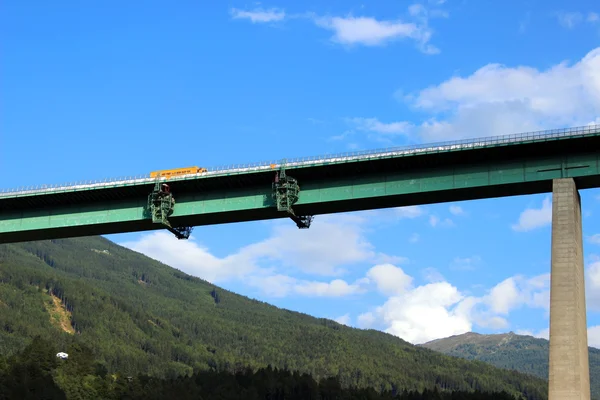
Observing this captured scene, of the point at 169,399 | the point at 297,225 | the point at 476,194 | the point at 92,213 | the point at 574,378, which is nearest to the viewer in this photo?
the point at 574,378

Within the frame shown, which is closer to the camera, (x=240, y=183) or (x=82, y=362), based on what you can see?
(x=240, y=183)

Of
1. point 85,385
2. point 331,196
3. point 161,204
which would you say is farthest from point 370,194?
point 85,385

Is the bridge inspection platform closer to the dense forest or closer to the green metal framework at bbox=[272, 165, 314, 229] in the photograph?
the green metal framework at bbox=[272, 165, 314, 229]

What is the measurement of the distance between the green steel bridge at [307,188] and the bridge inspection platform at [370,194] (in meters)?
0.07

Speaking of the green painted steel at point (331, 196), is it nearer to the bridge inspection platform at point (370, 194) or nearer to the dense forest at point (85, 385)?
the bridge inspection platform at point (370, 194)

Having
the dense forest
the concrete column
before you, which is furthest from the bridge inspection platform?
the dense forest

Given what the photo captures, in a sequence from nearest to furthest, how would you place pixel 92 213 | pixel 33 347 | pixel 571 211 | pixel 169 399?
pixel 571 211, pixel 92 213, pixel 169 399, pixel 33 347

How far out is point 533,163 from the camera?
5859 centimetres

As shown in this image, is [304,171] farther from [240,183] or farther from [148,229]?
[148,229]

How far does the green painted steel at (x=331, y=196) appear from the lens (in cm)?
5847

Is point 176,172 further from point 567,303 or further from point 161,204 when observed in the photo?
point 567,303

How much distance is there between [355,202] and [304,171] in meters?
4.14

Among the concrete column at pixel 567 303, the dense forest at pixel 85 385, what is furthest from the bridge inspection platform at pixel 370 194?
the dense forest at pixel 85 385

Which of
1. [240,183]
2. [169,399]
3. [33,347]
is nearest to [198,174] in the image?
[240,183]
